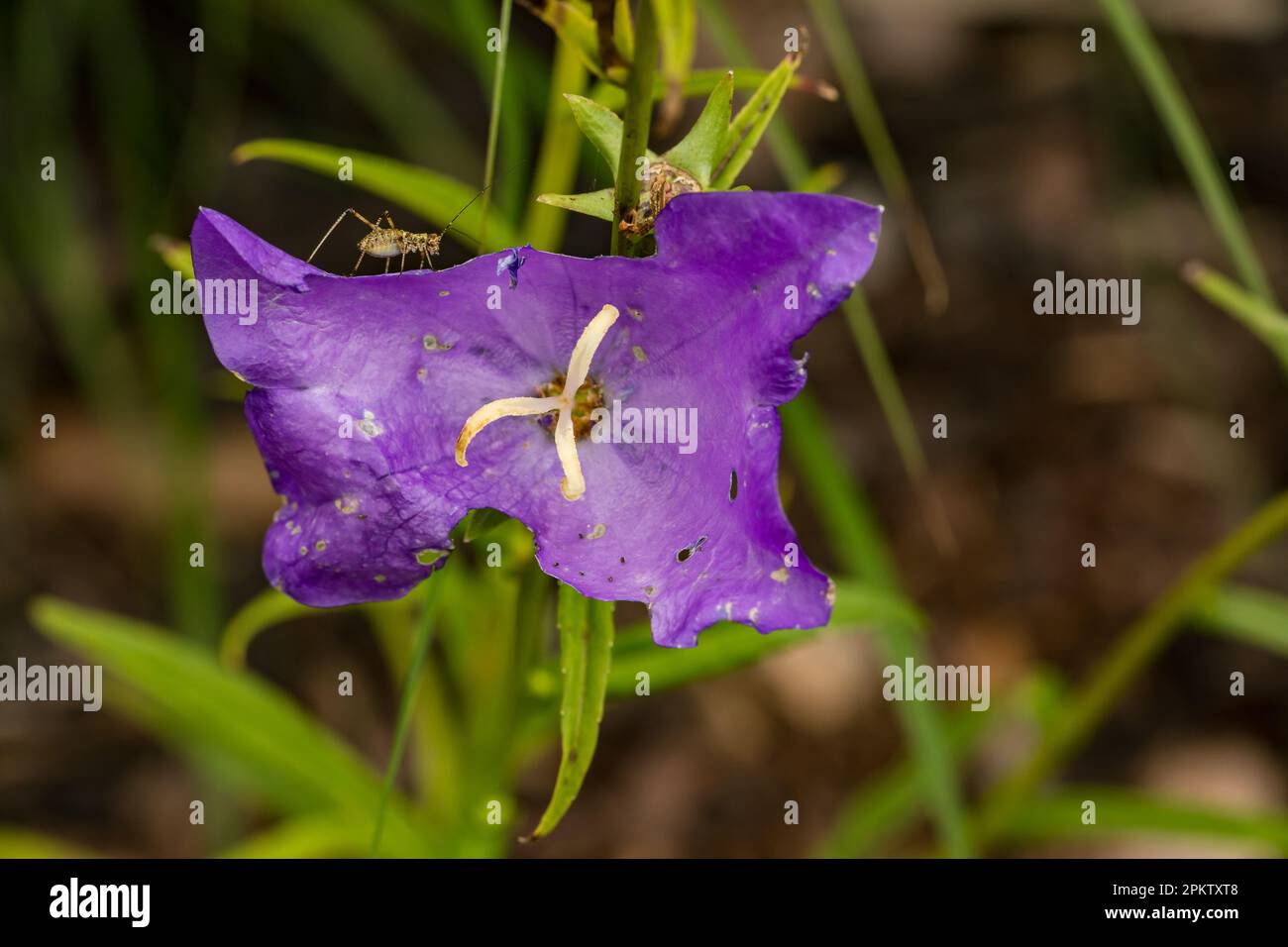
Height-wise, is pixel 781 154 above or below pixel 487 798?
above

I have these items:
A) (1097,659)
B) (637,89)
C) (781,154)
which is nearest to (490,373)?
(637,89)

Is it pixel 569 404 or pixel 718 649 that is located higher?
pixel 569 404

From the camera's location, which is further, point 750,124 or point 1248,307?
point 1248,307

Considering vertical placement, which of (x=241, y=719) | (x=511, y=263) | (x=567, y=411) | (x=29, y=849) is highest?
(x=511, y=263)

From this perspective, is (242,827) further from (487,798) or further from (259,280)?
(259,280)

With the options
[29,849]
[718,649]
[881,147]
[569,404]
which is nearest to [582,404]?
[569,404]

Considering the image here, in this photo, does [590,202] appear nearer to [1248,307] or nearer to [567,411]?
[567,411]

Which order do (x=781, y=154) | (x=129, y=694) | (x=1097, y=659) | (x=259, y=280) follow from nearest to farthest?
1. (x=259, y=280)
2. (x=781, y=154)
3. (x=129, y=694)
4. (x=1097, y=659)

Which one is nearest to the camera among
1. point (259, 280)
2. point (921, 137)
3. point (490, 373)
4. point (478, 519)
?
point (259, 280)
